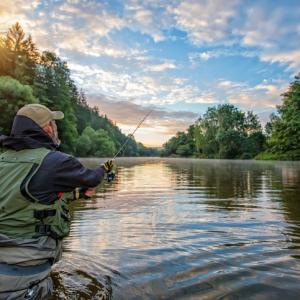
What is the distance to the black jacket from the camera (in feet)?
9.64

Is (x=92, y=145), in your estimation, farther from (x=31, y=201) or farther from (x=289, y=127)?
(x=31, y=201)

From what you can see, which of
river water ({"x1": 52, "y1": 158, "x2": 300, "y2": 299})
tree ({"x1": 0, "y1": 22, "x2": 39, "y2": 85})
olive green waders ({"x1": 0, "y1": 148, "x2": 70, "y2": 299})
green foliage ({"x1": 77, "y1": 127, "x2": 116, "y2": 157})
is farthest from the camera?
green foliage ({"x1": 77, "y1": 127, "x2": 116, "y2": 157})

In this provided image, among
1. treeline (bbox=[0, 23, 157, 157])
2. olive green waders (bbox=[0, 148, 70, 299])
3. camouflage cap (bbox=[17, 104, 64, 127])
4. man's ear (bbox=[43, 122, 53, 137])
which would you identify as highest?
treeline (bbox=[0, 23, 157, 157])

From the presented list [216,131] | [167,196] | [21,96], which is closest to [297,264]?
[167,196]

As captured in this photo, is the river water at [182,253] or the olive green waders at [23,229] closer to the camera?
the olive green waders at [23,229]

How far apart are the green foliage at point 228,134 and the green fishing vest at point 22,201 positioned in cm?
10708

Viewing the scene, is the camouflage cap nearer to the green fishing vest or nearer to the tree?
the green fishing vest

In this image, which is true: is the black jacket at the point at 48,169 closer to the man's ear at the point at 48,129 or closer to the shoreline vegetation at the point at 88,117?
the man's ear at the point at 48,129

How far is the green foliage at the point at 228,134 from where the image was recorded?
114 meters

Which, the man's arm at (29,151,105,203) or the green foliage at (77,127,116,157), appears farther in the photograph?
the green foliage at (77,127,116,157)

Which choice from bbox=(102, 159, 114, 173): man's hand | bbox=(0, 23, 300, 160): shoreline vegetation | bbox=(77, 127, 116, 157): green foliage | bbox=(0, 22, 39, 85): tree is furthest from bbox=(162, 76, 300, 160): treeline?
bbox=(102, 159, 114, 173): man's hand

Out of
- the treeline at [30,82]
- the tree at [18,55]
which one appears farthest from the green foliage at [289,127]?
the tree at [18,55]

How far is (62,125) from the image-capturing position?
59.0 metres

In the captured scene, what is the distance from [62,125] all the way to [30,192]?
2285 inches
